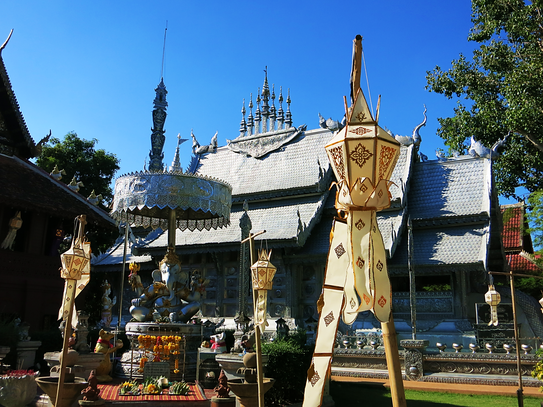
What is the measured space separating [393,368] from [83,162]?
30.0 m

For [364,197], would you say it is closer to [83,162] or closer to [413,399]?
[413,399]

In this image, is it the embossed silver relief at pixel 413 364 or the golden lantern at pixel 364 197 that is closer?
the golden lantern at pixel 364 197

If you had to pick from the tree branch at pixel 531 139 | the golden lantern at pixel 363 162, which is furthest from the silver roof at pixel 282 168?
the golden lantern at pixel 363 162

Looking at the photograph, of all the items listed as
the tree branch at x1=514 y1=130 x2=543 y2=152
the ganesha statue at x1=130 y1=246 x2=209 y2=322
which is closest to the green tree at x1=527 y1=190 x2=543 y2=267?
the tree branch at x1=514 y1=130 x2=543 y2=152

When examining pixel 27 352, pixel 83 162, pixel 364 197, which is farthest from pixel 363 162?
pixel 83 162

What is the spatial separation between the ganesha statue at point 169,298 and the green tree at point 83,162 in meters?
19.9

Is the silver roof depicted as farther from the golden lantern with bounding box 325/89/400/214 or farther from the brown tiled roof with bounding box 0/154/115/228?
the golden lantern with bounding box 325/89/400/214

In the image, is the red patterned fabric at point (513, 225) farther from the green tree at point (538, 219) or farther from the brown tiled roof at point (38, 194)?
the brown tiled roof at point (38, 194)

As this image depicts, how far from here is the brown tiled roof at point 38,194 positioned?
16.2 meters

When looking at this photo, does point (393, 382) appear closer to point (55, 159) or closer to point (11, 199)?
point (11, 199)

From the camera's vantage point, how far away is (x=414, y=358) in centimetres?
1168

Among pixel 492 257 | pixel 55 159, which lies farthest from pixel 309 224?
pixel 55 159

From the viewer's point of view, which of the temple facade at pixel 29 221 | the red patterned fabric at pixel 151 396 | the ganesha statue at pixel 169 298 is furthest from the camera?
the temple facade at pixel 29 221

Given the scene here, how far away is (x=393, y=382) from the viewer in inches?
116
